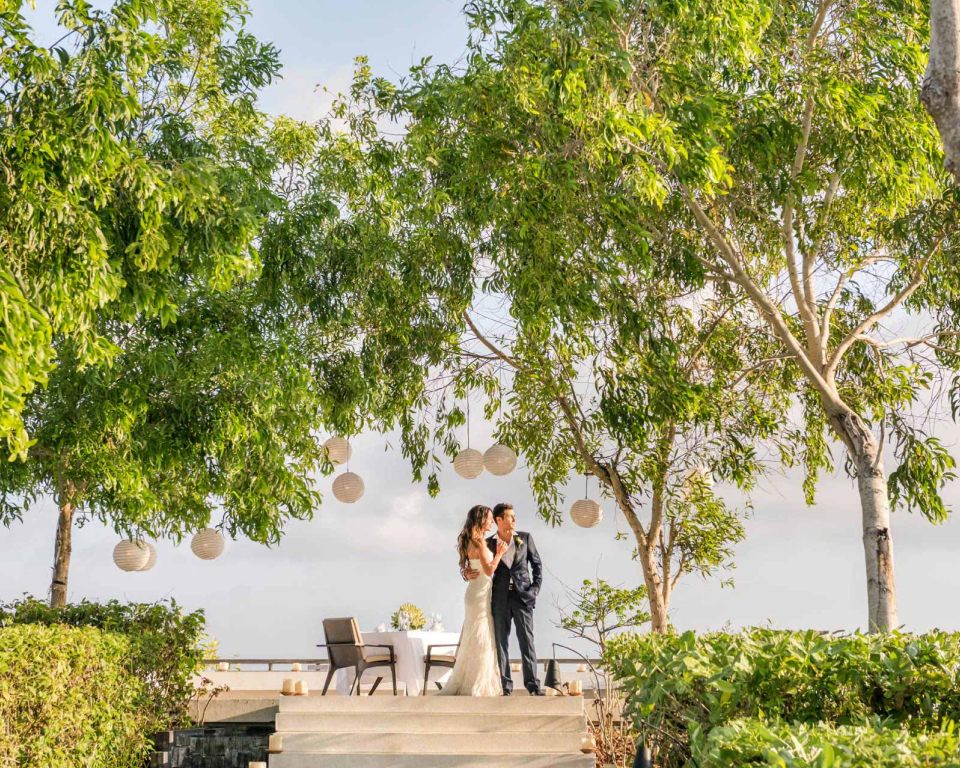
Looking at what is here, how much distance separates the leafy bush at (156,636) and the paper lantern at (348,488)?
2.50m

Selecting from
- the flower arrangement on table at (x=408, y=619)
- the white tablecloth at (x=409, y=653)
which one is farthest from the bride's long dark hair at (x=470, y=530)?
the flower arrangement on table at (x=408, y=619)

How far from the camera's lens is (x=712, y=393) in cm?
976

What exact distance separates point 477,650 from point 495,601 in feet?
1.40

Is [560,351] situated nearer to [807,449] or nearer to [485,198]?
[485,198]

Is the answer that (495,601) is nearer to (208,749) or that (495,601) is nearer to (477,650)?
(477,650)

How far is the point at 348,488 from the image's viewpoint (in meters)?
11.2

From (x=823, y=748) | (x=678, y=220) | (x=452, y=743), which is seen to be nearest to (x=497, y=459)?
(x=678, y=220)

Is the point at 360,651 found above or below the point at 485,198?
below

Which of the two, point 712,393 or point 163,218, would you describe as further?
point 712,393

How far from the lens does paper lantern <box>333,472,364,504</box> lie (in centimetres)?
1122

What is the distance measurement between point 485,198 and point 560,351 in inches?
84.1

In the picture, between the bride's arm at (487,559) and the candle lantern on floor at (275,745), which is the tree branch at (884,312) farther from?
the candle lantern on floor at (275,745)

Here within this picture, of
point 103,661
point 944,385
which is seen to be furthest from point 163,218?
point 944,385

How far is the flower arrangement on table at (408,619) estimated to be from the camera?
39.2ft
